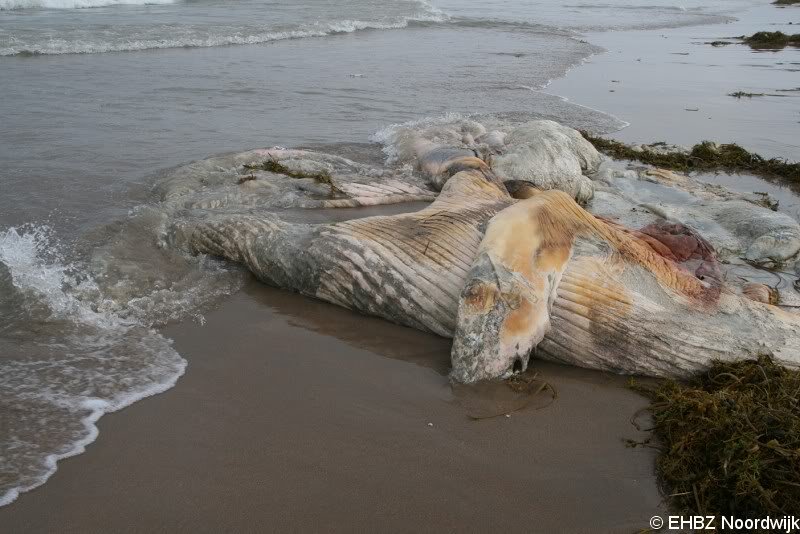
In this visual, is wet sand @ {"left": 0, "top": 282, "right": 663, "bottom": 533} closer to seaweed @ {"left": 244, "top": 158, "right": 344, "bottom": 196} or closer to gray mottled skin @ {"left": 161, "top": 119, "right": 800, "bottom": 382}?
gray mottled skin @ {"left": 161, "top": 119, "right": 800, "bottom": 382}

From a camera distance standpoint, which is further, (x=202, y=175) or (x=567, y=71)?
(x=567, y=71)

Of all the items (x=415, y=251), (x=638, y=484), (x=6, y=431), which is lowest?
(x=638, y=484)

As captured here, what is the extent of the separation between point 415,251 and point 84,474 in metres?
2.75

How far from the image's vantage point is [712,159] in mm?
9594

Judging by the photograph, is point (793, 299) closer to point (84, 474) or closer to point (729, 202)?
point (729, 202)

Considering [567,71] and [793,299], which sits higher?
[567,71]

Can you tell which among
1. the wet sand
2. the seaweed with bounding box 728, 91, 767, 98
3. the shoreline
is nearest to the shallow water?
the wet sand

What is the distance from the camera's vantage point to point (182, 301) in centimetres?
528

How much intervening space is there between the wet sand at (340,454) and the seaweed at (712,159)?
5813 millimetres

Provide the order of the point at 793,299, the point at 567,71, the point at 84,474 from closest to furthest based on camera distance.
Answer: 1. the point at 84,474
2. the point at 793,299
3. the point at 567,71

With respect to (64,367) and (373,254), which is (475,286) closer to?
(373,254)

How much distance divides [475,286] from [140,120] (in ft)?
23.8

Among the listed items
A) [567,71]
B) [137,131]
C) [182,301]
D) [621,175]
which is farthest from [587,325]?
[567,71]

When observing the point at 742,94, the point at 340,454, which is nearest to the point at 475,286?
the point at 340,454
